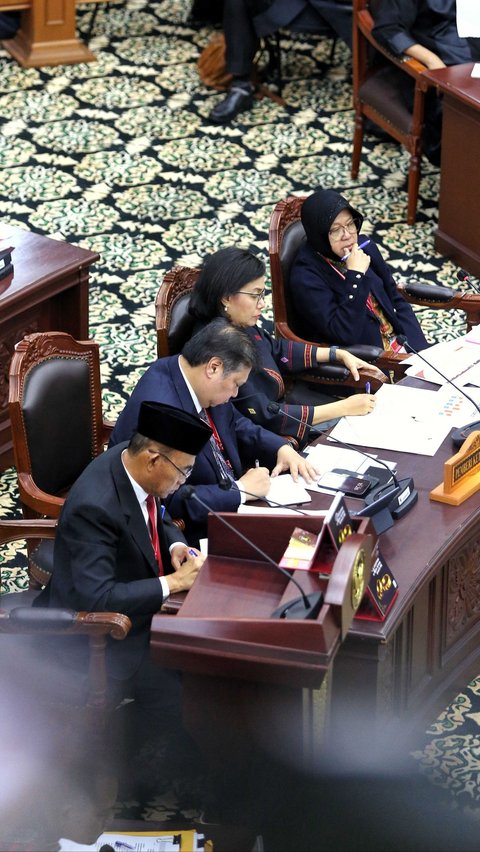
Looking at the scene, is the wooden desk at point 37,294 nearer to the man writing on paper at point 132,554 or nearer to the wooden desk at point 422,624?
the man writing on paper at point 132,554

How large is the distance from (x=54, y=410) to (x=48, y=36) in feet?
16.7

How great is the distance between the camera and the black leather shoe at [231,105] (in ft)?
24.3

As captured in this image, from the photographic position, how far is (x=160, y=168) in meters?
6.98

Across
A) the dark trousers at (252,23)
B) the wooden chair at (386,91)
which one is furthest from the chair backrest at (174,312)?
the dark trousers at (252,23)

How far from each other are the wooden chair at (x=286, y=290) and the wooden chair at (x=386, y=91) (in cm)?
187

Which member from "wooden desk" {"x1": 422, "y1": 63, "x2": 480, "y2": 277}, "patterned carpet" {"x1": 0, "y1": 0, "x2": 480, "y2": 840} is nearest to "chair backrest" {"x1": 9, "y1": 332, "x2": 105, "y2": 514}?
"patterned carpet" {"x1": 0, "y1": 0, "x2": 480, "y2": 840}

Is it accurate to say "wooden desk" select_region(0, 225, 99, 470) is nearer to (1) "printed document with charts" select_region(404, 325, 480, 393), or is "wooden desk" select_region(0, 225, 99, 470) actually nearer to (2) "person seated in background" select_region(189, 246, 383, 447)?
(2) "person seated in background" select_region(189, 246, 383, 447)

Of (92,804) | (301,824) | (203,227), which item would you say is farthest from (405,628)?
(203,227)

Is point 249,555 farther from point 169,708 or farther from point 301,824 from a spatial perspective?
point 301,824

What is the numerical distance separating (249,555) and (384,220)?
3875 millimetres

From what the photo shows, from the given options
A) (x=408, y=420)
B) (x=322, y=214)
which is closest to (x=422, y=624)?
(x=408, y=420)

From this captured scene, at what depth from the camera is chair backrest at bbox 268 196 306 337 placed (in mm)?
4449

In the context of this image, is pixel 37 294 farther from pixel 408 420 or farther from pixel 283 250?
pixel 408 420

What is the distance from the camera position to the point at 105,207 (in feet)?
21.6
